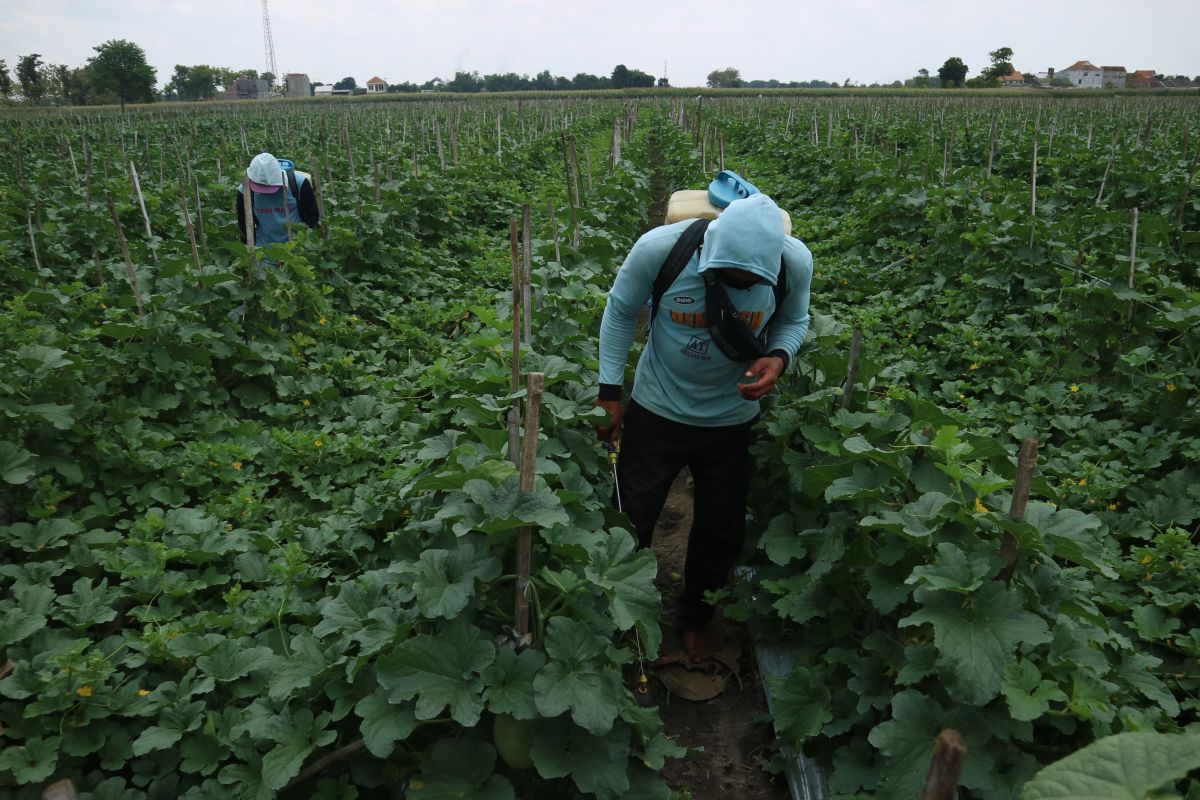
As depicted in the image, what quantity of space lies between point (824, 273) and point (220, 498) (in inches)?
262

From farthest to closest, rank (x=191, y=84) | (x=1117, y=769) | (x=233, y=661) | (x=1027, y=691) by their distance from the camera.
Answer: (x=191, y=84)
(x=233, y=661)
(x=1027, y=691)
(x=1117, y=769)

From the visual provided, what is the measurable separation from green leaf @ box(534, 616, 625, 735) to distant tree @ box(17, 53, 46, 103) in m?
80.7

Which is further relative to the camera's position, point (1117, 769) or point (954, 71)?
point (954, 71)

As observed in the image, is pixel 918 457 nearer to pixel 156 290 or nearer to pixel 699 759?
pixel 699 759

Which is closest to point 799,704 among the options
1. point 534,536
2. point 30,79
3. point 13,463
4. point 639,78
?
point 534,536

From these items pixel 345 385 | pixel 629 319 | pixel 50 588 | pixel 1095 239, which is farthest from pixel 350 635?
pixel 1095 239

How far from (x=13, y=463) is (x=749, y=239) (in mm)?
3509

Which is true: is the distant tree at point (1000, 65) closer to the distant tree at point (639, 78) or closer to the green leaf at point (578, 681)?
the distant tree at point (639, 78)

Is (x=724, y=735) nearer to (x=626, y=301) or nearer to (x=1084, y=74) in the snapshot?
(x=626, y=301)

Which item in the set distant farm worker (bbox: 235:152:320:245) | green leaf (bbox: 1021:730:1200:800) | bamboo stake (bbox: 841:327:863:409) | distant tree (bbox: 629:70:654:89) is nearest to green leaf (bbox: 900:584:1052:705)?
green leaf (bbox: 1021:730:1200:800)

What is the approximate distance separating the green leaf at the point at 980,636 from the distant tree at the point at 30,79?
267ft

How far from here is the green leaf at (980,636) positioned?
6.98 feet

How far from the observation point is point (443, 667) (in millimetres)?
2219

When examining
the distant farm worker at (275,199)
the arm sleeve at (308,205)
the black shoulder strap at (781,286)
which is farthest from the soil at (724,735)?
the arm sleeve at (308,205)
